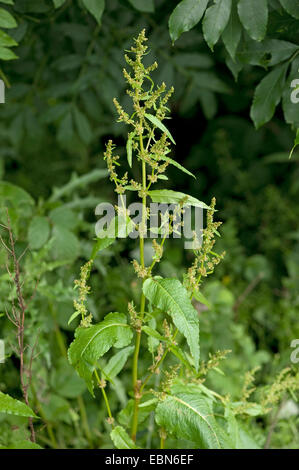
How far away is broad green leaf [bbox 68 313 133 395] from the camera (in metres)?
0.94

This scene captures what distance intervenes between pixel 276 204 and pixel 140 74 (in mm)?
1795

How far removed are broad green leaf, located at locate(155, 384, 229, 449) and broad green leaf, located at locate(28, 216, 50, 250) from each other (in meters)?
0.64

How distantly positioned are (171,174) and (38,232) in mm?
1569

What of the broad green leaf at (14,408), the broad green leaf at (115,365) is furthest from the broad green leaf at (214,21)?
the broad green leaf at (14,408)

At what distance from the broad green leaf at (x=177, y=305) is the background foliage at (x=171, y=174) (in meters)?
0.36

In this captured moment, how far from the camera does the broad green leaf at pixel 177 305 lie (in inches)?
35.7

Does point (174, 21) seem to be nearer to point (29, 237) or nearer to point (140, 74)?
point (140, 74)

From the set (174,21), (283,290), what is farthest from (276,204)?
(174,21)

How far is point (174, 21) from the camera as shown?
1124 mm

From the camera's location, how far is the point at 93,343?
0.95m

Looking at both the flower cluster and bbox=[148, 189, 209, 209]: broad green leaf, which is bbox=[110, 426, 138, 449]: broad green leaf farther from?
bbox=[148, 189, 209, 209]: broad green leaf

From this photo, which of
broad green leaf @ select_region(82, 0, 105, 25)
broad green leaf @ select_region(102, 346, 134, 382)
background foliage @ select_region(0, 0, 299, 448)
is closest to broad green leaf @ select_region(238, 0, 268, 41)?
background foliage @ select_region(0, 0, 299, 448)

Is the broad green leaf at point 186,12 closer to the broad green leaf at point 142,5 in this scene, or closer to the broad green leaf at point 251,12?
the broad green leaf at point 251,12

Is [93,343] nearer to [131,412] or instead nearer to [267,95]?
[131,412]
